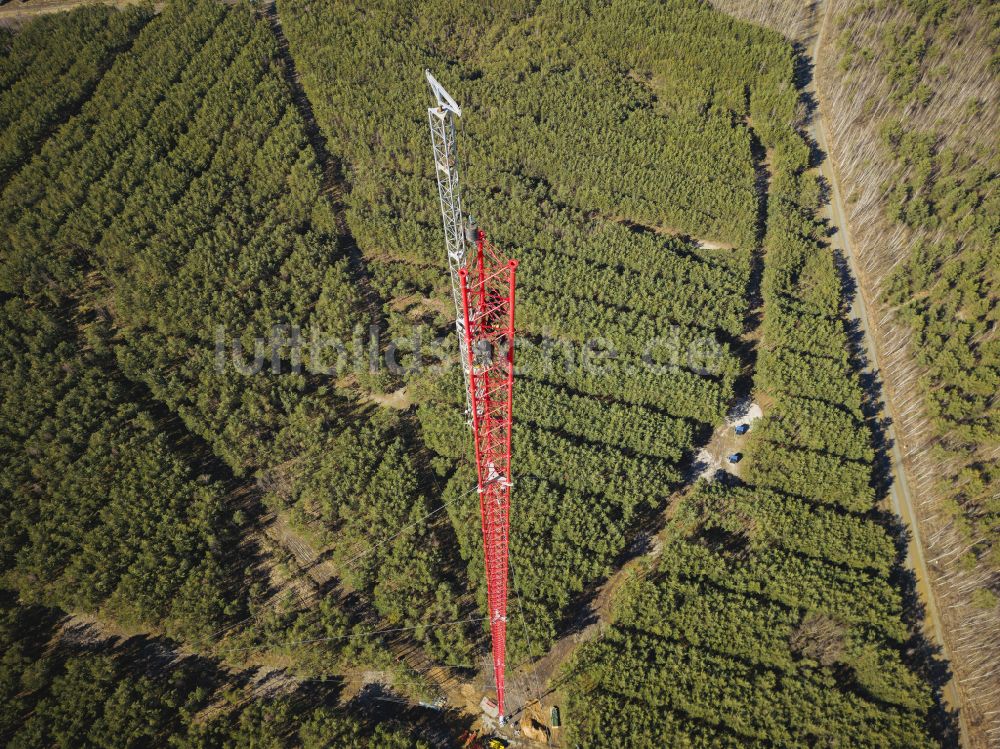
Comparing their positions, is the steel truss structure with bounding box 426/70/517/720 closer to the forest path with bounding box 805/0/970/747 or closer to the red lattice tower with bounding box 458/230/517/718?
the red lattice tower with bounding box 458/230/517/718

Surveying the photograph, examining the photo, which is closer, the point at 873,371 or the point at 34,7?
the point at 873,371

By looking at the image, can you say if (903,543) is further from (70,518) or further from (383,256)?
(70,518)

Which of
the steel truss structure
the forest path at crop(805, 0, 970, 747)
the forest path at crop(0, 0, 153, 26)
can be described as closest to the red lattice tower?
the steel truss structure

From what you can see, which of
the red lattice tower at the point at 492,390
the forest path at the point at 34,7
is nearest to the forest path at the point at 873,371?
the red lattice tower at the point at 492,390

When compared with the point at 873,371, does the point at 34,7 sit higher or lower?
higher

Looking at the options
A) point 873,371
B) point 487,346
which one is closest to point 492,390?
point 487,346

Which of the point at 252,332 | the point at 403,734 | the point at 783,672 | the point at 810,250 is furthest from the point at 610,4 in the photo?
the point at 403,734

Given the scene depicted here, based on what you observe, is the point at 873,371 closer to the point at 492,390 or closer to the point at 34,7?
the point at 492,390
